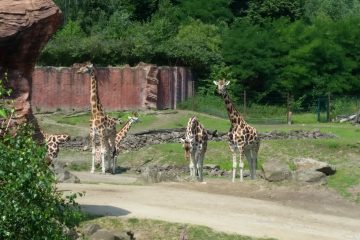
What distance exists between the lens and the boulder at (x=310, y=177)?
22562mm

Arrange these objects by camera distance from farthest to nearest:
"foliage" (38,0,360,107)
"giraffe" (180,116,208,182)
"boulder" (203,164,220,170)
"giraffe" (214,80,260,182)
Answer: "foliage" (38,0,360,107) → "boulder" (203,164,220,170) → "giraffe" (180,116,208,182) → "giraffe" (214,80,260,182)

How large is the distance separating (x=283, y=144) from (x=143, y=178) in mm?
9895

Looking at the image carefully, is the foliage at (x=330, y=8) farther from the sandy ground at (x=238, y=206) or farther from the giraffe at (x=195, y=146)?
the sandy ground at (x=238, y=206)

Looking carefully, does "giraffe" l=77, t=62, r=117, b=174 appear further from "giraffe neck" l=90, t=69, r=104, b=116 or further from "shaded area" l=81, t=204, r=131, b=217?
"shaded area" l=81, t=204, r=131, b=217

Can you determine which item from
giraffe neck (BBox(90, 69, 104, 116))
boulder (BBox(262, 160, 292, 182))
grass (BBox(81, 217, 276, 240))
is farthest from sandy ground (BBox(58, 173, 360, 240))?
giraffe neck (BBox(90, 69, 104, 116))

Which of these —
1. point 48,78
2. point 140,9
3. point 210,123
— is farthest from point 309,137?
point 140,9

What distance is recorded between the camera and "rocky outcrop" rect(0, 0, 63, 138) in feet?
51.0

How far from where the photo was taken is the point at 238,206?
19.9 m

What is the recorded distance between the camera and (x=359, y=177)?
75.2 feet

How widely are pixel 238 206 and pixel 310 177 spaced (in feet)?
11.1

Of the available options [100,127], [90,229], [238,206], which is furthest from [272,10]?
[90,229]

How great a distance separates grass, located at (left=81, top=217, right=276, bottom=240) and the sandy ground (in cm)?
37

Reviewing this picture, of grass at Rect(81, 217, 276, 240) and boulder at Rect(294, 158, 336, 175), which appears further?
boulder at Rect(294, 158, 336, 175)

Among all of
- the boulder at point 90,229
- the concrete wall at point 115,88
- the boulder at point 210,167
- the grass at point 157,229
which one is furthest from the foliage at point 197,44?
the boulder at point 90,229
